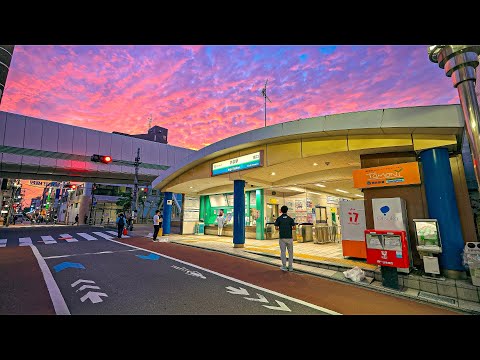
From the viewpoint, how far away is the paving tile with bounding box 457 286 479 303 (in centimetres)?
436

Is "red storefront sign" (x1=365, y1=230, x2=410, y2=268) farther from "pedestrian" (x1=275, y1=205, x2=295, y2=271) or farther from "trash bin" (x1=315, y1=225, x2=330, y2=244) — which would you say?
"trash bin" (x1=315, y1=225, x2=330, y2=244)

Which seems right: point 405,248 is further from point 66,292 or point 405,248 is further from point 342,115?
point 66,292

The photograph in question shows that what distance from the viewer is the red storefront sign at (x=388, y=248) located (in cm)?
490

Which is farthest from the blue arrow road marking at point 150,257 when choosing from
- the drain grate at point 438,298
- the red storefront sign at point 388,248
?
the drain grate at point 438,298

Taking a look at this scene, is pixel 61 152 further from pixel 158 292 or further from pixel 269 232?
pixel 158 292

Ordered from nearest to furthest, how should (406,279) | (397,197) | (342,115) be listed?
(406,279) → (397,197) → (342,115)

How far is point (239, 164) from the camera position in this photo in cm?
1003

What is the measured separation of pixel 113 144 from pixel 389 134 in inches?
1103

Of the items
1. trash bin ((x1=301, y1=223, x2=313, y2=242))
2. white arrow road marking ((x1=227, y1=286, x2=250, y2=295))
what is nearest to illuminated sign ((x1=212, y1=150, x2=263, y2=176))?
white arrow road marking ((x1=227, y1=286, x2=250, y2=295))

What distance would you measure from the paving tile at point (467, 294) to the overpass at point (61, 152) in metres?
28.1

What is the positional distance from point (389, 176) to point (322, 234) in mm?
6795
